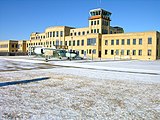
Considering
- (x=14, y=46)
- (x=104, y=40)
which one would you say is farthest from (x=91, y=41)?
(x=14, y=46)

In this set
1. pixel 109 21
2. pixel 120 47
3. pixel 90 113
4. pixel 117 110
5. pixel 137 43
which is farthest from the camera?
pixel 109 21

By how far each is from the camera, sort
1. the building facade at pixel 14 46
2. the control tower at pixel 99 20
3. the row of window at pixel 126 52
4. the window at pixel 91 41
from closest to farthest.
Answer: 1. the row of window at pixel 126 52
2. the window at pixel 91 41
3. the control tower at pixel 99 20
4. the building facade at pixel 14 46

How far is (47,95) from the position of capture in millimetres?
9430

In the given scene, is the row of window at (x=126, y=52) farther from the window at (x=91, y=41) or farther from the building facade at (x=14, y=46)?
the building facade at (x=14, y=46)

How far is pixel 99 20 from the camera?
76.4 meters

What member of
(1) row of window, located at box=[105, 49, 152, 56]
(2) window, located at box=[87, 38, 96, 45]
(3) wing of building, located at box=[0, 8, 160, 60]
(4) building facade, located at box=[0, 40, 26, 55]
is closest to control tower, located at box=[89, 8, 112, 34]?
(3) wing of building, located at box=[0, 8, 160, 60]

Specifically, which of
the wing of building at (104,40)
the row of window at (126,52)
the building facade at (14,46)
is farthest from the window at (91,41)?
the building facade at (14,46)

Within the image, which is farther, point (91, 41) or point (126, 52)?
point (91, 41)

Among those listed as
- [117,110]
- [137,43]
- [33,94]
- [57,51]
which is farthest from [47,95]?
[137,43]

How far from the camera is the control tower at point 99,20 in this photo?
76.2 metres

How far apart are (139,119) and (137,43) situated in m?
58.7

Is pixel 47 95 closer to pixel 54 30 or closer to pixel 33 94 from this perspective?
pixel 33 94

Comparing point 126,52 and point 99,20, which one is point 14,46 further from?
point 126,52

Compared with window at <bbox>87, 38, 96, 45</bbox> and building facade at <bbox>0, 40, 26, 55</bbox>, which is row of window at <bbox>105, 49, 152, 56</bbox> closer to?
window at <bbox>87, 38, 96, 45</bbox>
